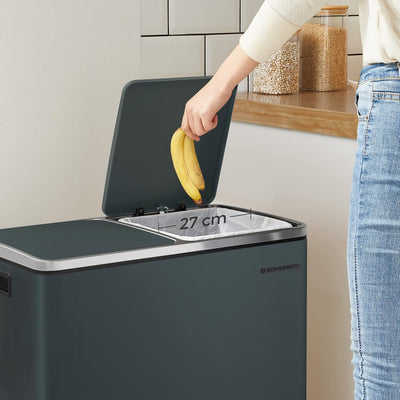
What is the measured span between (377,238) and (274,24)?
0.29m

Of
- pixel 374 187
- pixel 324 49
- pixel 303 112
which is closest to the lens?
pixel 374 187

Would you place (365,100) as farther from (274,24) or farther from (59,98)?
(59,98)

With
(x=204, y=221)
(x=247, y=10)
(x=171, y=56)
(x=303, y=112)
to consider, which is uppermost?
(x=247, y=10)

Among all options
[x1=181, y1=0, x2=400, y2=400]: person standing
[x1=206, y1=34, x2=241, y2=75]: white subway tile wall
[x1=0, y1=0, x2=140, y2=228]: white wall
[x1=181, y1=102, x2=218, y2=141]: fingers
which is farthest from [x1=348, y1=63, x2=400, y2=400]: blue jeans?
[x1=206, y1=34, x2=241, y2=75]: white subway tile wall

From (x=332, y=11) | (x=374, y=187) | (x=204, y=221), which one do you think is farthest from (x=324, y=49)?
(x=374, y=187)

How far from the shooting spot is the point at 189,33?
78.8 inches

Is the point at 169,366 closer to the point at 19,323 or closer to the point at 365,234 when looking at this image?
the point at 19,323

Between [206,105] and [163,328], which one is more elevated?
[206,105]

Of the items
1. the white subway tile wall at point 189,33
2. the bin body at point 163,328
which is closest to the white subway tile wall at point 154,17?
the white subway tile wall at point 189,33

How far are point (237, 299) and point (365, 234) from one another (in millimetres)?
565

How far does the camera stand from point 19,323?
4.42 feet

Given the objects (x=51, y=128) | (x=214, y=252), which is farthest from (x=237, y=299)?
(x=51, y=128)

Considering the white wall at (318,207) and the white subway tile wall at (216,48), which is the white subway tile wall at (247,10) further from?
the white wall at (318,207)

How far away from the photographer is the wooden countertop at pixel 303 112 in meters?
1.68
